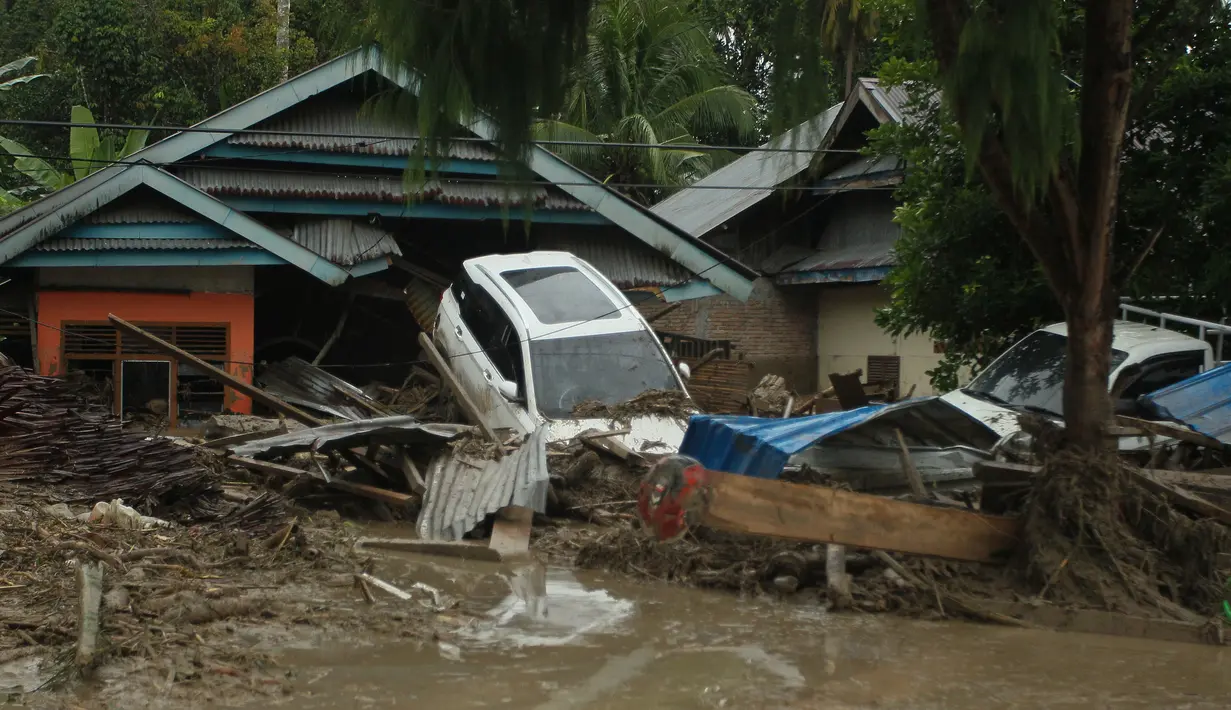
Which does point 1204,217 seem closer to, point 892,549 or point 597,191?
point 892,549

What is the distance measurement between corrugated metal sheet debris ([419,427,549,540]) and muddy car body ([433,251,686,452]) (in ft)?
3.41

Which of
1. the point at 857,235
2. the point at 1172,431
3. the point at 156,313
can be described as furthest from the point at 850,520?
the point at 857,235

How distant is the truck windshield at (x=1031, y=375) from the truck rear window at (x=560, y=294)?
4464mm

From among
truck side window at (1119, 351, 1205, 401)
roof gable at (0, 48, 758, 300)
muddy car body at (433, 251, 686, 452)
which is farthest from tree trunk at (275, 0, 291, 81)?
truck side window at (1119, 351, 1205, 401)

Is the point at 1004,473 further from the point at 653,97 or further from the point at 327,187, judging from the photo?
the point at 653,97

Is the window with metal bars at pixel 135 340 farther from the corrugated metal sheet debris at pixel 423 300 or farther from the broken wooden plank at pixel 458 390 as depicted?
the broken wooden plank at pixel 458 390

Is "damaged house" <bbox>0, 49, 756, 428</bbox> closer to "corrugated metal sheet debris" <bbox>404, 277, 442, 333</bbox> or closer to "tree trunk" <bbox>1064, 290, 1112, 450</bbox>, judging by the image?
"corrugated metal sheet debris" <bbox>404, 277, 442, 333</bbox>

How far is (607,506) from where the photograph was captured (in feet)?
37.5

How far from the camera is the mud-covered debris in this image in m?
12.8

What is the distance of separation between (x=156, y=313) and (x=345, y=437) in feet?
22.3

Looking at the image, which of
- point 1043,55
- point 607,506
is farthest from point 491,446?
point 1043,55

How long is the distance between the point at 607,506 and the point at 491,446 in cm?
143

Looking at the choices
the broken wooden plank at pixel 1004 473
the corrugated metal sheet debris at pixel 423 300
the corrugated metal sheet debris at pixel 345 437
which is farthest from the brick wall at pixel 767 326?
the broken wooden plank at pixel 1004 473

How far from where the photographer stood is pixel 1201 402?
9805 mm
